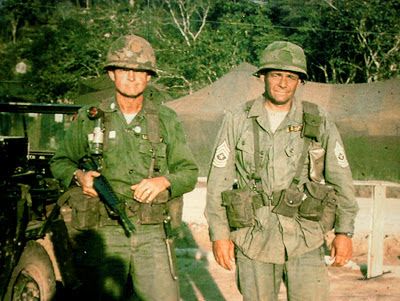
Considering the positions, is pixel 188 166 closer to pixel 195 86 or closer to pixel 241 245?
pixel 241 245

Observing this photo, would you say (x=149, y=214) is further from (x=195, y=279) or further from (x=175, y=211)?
(x=195, y=279)

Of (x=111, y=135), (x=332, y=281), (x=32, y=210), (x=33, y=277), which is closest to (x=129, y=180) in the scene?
(x=111, y=135)

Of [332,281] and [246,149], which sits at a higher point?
[246,149]

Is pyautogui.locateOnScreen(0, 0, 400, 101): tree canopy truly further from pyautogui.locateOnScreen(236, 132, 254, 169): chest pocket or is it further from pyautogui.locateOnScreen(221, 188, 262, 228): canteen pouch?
pyautogui.locateOnScreen(221, 188, 262, 228): canteen pouch

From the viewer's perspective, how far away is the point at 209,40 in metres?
20.0

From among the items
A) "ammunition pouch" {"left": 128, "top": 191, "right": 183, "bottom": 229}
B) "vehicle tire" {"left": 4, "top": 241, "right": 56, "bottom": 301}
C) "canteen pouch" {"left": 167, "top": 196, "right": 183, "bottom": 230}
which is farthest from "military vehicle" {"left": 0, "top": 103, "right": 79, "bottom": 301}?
"canteen pouch" {"left": 167, "top": 196, "right": 183, "bottom": 230}

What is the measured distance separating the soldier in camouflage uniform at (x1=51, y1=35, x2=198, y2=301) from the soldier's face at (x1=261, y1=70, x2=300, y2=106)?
1.94 ft

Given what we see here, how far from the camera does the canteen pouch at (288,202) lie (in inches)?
121

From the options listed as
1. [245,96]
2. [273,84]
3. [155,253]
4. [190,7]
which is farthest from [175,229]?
[190,7]

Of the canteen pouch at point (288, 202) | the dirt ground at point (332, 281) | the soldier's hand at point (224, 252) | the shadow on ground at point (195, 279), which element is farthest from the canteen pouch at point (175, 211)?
the dirt ground at point (332, 281)

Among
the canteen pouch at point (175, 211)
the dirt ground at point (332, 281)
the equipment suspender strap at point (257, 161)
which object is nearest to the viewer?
the equipment suspender strap at point (257, 161)

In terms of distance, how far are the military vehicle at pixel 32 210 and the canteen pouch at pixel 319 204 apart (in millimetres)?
2048

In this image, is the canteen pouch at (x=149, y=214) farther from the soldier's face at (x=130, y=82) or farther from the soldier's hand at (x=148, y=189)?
the soldier's face at (x=130, y=82)

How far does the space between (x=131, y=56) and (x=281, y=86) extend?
2.90 ft
